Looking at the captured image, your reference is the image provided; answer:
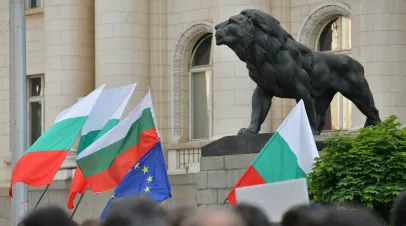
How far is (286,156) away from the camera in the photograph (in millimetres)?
16891

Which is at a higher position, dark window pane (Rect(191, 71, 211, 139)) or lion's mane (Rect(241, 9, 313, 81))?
lion's mane (Rect(241, 9, 313, 81))

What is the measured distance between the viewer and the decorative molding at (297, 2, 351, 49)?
3048 centimetres

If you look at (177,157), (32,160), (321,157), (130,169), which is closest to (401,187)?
(321,157)

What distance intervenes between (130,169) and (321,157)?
289 centimetres

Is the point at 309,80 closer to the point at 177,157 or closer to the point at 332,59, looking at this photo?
the point at 332,59

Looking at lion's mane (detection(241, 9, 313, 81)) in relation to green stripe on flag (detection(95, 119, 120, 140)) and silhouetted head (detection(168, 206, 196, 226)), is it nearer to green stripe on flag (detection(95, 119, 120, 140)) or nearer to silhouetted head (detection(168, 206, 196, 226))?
green stripe on flag (detection(95, 119, 120, 140))

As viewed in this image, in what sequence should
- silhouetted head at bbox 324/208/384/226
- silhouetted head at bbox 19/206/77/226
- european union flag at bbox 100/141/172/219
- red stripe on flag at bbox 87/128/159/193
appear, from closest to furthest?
silhouetted head at bbox 324/208/384/226, silhouetted head at bbox 19/206/77/226, european union flag at bbox 100/141/172/219, red stripe on flag at bbox 87/128/159/193

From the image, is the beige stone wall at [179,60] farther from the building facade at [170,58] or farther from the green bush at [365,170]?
the green bush at [365,170]

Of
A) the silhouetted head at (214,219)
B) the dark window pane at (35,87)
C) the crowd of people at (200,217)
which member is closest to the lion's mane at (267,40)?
the crowd of people at (200,217)

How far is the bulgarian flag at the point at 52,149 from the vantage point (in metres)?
18.7

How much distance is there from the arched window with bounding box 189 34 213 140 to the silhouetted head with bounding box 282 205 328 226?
24216 millimetres

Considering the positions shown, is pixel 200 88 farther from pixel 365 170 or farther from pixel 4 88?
pixel 365 170

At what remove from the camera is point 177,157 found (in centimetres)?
3253

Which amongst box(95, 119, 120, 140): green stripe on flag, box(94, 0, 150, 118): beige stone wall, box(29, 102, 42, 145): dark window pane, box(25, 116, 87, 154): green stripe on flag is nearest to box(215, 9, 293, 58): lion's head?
box(95, 119, 120, 140): green stripe on flag
